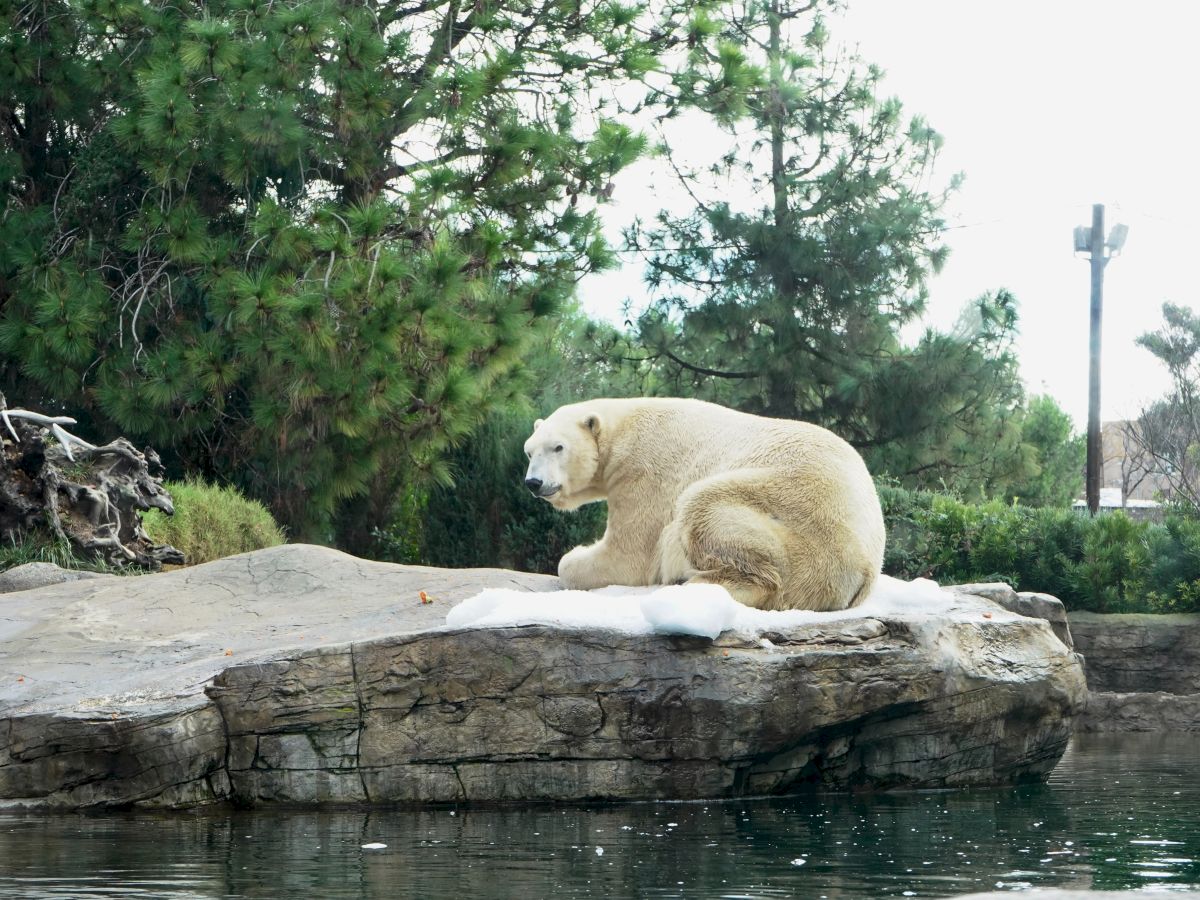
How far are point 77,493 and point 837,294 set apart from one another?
10368mm

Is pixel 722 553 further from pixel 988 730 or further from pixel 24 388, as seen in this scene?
pixel 24 388

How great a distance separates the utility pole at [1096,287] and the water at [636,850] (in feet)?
46.1

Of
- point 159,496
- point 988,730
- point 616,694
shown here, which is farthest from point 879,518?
point 159,496

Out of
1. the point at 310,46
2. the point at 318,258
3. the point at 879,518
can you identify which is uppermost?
the point at 310,46

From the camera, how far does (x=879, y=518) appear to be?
7273 millimetres

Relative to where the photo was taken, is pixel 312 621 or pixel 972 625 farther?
pixel 312 621

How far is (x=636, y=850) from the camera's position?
16.3 feet

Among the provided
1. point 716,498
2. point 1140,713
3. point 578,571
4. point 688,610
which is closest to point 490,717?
point 688,610

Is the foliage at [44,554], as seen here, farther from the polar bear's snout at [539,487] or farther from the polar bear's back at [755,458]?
the polar bear's back at [755,458]

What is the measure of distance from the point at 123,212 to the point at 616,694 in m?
10.7

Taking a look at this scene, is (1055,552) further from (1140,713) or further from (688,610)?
(688,610)

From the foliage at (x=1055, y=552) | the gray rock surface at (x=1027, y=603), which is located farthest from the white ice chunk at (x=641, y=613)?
the foliage at (x=1055, y=552)

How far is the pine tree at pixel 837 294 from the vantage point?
18.0 meters

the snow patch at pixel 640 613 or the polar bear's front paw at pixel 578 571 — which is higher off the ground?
the polar bear's front paw at pixel 578 571
